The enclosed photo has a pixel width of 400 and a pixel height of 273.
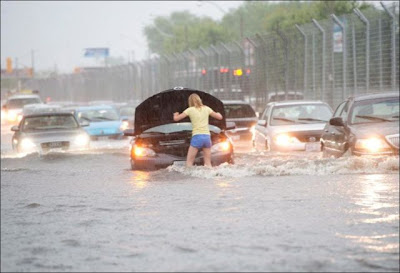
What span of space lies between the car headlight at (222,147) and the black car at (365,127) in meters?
2.01

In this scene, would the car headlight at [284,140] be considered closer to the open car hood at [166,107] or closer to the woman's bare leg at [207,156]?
the open car hood at [166,107]

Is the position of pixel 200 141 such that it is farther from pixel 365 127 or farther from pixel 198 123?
pixel 365 127

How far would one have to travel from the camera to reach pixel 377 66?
3222cm

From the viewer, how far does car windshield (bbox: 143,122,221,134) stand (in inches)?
746

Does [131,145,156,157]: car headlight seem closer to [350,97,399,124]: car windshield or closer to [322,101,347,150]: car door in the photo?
[322,101,347,150]: car door

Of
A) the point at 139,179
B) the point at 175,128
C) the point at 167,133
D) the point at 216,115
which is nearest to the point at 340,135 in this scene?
the point at 216,115

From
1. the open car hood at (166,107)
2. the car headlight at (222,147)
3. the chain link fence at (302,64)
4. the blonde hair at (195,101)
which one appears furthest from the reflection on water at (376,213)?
the chain link fence at (302,64)

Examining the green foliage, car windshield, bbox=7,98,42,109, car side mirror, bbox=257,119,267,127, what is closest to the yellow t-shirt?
car side mirror, bbox=257,119,267,127

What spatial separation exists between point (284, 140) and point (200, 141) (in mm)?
6663

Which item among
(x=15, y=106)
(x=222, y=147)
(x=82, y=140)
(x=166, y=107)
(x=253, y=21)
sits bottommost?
(x=15, y=106)

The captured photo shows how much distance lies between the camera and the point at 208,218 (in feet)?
42.0

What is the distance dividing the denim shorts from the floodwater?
45 centimetres

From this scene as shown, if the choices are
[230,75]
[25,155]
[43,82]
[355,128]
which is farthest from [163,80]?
[43,82]

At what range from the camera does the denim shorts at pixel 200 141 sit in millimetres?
17828
